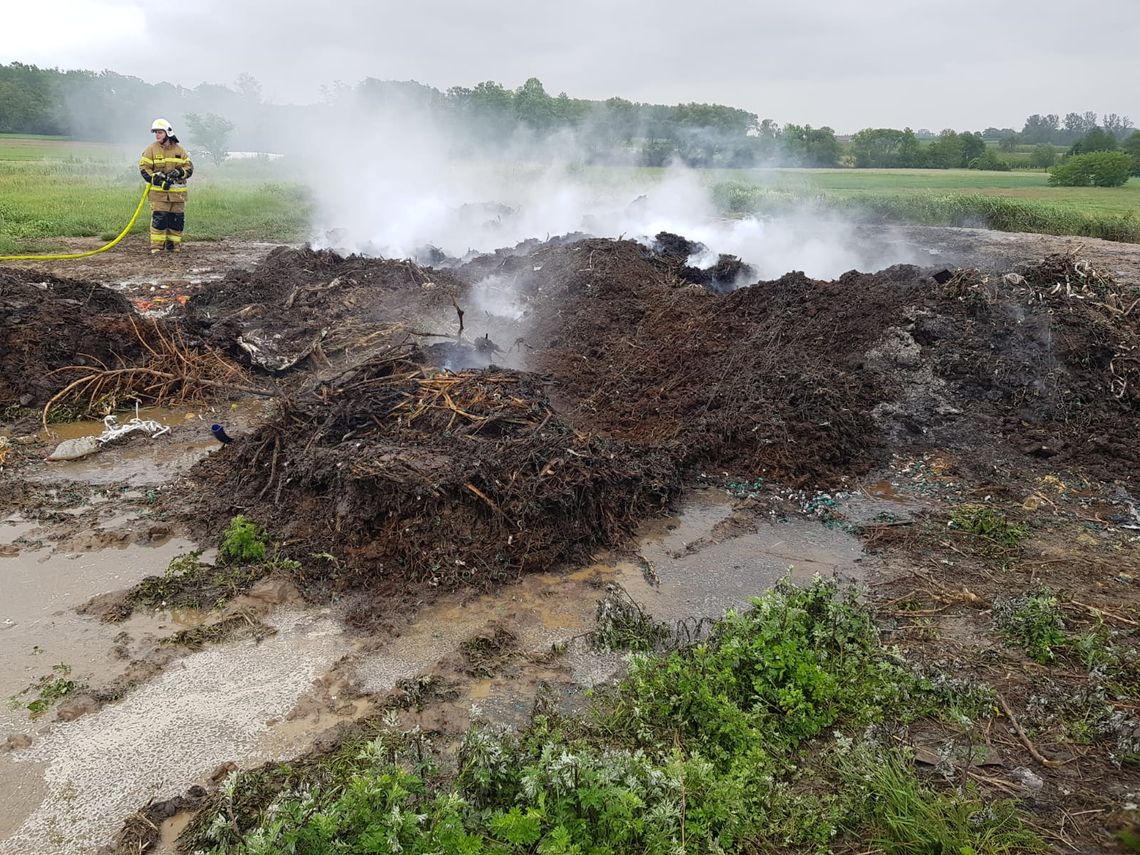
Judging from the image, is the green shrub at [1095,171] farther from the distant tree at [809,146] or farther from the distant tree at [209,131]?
the distant tree at [209,131]

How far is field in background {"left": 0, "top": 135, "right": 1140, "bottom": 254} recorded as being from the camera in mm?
17484

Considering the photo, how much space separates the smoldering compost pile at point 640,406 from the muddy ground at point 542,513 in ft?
0.12

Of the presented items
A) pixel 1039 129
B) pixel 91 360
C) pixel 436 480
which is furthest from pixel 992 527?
pixel 1039 129

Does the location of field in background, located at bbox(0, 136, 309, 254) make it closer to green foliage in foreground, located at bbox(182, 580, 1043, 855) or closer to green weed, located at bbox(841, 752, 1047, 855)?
green foliage in foreground, located at bbox(182, 580, 1043, 855)

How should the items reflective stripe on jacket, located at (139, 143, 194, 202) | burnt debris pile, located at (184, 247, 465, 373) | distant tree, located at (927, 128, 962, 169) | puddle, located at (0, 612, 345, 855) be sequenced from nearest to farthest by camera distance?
puddle, located at (0, 612, 345, 855), burnt debris pile, located at (184, 247, 465, 373), reflective stripe on jacket, located at (139, 143, 194, 202), distant tree, located at (927, 128, 962, 169)

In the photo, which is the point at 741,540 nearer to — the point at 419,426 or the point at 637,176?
the point at 419,426

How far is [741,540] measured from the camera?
5.66 meters

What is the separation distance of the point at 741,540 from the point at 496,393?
259 cm

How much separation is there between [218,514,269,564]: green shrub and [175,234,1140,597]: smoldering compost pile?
24 centimetres

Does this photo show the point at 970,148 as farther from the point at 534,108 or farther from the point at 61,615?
the point at 61,615

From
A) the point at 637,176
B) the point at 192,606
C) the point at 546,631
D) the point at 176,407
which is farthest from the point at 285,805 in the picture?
the point at 637,176

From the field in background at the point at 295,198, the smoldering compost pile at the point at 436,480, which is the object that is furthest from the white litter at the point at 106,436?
the field in background at the point at 295,198

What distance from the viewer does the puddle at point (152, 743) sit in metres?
3.06

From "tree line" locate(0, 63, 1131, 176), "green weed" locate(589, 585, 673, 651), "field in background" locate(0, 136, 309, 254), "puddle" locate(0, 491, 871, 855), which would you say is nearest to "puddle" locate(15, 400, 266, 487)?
"puddle" locate(0, 491, 871, 855)
